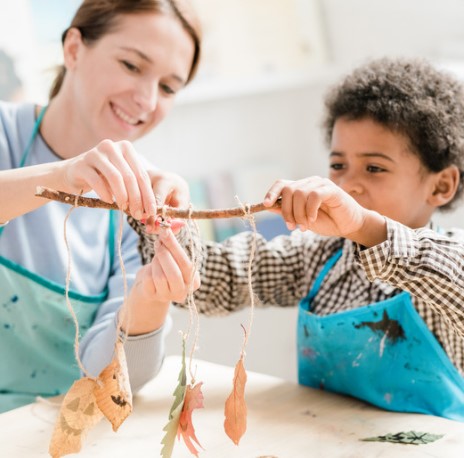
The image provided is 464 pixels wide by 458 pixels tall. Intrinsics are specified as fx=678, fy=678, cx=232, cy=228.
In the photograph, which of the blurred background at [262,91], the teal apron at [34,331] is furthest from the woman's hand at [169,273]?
the blurred background at [262,91]

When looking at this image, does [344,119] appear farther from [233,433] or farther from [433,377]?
[233,433]

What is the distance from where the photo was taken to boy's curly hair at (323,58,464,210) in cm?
110

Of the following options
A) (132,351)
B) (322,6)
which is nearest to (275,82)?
(322,6)

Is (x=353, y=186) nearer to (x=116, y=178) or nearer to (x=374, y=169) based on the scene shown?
(x=374, y=169)

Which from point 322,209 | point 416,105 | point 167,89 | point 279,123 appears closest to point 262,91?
point 279,123

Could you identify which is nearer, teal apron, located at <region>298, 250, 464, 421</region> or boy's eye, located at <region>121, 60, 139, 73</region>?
teal apron, located at <region>298, 250, 464, 421</region>

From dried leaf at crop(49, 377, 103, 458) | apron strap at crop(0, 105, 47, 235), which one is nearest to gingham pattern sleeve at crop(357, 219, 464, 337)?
dried leaf at crop(49, 377, 103, 458)

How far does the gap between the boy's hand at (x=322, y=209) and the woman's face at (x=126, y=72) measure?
460 mm

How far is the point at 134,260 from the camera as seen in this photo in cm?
118

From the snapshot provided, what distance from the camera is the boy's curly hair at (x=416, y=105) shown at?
1104 mm

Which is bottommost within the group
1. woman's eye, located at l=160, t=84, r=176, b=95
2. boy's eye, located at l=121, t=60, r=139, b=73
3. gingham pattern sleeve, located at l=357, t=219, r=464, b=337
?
gingham pattern sleeve, located at l=357, t=219, r=464, b=337

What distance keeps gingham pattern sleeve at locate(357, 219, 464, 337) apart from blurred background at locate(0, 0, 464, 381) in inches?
40.2

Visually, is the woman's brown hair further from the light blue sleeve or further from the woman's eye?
the light blue sleeve

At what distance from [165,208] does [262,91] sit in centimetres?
167
